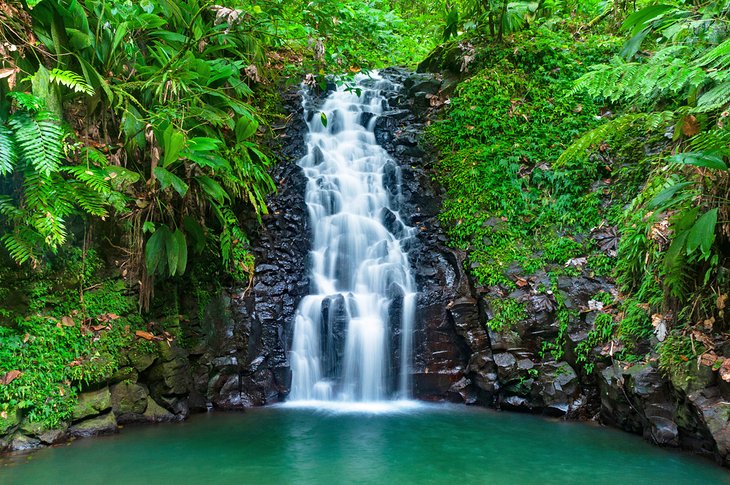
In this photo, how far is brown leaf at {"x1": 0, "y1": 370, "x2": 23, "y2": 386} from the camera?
440 centimetres

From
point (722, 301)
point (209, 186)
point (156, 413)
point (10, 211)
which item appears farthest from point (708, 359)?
point (10, 211)

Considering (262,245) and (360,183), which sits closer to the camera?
(262,245)

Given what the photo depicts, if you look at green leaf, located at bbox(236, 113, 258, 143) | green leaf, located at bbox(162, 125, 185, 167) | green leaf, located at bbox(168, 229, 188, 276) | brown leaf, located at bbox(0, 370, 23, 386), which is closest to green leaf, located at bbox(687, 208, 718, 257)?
green leaf, located at bbox(236, 113, 258, 143)

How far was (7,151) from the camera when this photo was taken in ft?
12.4

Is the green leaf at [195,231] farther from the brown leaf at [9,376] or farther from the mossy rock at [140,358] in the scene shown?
the brown leaf at [9,376]

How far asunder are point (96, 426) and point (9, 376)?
0.96 meters

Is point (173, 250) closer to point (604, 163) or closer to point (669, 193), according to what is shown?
point (669, 193)

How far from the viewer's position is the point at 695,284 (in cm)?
460

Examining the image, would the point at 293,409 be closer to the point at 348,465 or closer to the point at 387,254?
the point at 348,465

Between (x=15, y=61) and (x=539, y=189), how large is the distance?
6.23 meters

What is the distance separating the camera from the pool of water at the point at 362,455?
4.13 meters

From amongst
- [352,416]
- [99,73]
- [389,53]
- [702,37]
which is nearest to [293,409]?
[352,416]

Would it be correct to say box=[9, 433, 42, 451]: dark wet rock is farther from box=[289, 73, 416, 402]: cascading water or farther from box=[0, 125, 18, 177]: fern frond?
box=[289, 73, 416, 402]: cascading water

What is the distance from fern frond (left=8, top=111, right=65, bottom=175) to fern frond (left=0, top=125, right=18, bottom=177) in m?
0.05
